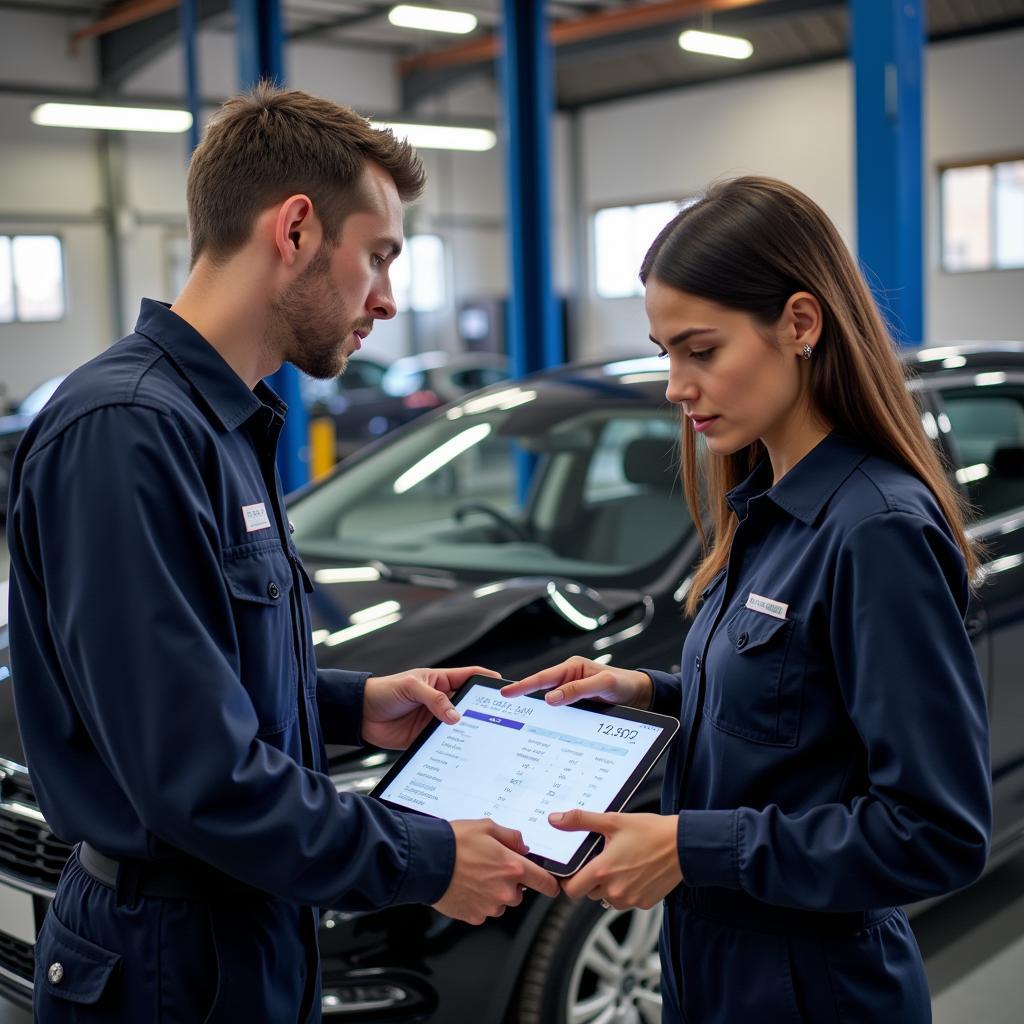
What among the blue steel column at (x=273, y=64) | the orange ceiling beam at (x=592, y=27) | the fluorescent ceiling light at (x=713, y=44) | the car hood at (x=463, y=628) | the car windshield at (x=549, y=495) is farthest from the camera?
the orange ceiling beam at (x=592, y=27)

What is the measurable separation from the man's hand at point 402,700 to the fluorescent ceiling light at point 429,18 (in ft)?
38.5

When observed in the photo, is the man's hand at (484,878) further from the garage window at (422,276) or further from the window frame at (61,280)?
the garage window at (422,276)

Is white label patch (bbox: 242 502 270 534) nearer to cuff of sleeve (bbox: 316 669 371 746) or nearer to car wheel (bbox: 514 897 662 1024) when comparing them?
cuff of sleeve (bbox: 316 669 371 746)

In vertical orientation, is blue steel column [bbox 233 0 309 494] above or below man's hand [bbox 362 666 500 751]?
above

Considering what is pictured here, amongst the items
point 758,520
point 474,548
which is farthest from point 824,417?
point 474,548

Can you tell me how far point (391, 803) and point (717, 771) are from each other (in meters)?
0.46

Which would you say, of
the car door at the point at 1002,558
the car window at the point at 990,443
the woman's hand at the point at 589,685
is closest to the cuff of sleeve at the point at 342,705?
the woman's hand at the point at 589,685

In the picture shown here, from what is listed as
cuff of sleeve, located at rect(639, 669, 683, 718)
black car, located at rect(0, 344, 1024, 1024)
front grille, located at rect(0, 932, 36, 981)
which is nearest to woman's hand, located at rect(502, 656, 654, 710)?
cuff of sleeve, located at rect(639, 669, 683, 718)

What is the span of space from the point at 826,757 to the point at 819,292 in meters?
0.55

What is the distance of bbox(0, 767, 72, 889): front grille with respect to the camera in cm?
233

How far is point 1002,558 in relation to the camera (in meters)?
3.26

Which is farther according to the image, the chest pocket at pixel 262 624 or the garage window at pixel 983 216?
the garage window at pixel 983 216

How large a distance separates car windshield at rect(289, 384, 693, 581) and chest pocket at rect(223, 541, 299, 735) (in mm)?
1704

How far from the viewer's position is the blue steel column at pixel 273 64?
7.11 meters
